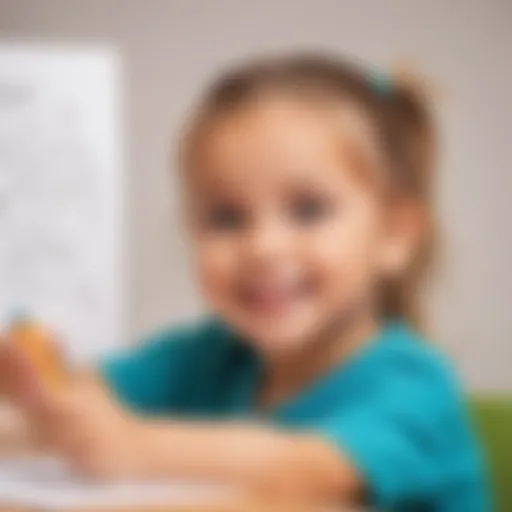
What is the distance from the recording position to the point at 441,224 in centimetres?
76

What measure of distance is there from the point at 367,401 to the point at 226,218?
6.0 inches

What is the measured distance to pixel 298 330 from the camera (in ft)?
2.44

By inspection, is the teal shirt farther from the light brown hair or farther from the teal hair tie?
the teal hair tie

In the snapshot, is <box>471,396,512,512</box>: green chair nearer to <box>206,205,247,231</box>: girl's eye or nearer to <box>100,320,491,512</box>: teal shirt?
<box>100,320,491,512</box>: teal shirt

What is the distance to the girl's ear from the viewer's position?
74cm

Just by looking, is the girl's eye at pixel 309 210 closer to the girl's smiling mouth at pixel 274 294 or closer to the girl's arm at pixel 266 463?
the girl's smiling mouth at pixel 274 294

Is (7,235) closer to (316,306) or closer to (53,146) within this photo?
(53,146)

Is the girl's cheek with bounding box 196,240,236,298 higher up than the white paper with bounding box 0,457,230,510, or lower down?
higher up

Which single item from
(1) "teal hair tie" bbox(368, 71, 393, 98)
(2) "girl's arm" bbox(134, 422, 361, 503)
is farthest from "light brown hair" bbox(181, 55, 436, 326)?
(2) "girl's arm" bbox(134, 422, 361, 503)

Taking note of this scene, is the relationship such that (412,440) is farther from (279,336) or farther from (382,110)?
(382,110)

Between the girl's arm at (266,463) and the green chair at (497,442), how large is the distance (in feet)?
0.35

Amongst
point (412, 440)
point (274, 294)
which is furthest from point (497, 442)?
point (274, 294)

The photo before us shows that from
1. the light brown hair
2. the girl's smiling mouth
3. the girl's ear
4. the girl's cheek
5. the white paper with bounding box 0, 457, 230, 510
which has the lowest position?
the white paper with bounding box 0, 457, 230, 510

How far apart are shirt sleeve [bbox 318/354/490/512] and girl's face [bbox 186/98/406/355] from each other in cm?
6
